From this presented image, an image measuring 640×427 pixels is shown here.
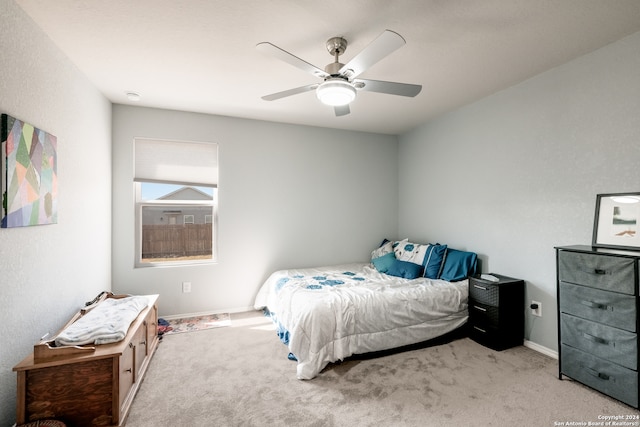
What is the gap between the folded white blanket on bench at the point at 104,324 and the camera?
1.79 m

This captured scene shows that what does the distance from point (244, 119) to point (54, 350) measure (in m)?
3.05

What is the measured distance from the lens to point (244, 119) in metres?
3.87

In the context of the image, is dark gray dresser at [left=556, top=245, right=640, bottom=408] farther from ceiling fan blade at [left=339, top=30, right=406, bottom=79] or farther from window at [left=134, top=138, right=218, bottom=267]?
window at [left=134, top=138, right=218, bottom=267]

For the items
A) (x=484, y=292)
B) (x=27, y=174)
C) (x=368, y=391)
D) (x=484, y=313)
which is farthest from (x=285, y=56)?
(x=484, y=313)

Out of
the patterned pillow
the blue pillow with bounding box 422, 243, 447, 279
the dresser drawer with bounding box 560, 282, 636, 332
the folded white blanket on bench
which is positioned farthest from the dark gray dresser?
the folded white blanket on bench

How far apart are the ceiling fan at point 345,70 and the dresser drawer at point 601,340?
206 cm

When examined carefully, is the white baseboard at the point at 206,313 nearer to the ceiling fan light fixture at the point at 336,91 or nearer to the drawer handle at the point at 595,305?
the ceiling fan light fixture at the point at 336,91

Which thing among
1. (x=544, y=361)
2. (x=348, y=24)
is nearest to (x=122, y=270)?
(x=348, y=24)

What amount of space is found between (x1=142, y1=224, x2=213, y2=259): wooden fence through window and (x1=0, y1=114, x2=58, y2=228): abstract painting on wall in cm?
152

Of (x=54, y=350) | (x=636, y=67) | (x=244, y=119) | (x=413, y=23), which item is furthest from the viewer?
(x=244, y=119)

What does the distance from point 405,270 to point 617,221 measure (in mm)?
1880

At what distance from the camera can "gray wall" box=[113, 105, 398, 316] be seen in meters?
3.42

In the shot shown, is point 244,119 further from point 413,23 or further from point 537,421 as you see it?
point 537,421

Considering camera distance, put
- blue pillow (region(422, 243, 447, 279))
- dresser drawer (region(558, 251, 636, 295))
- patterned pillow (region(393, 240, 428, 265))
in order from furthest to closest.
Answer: patterned pillow (region(393, 240, 428, 265)) < blue pillow (region(422, 243, 447, 279)) < dresser drawer (region(558, 251, 636, 295))
